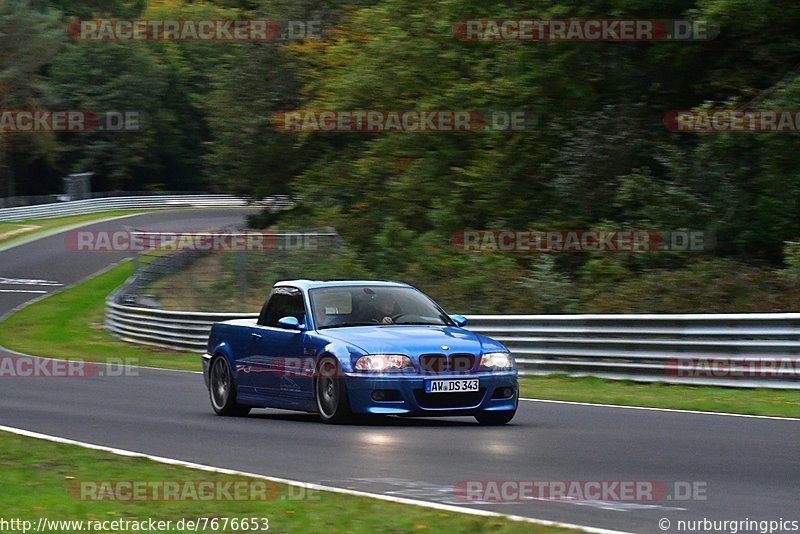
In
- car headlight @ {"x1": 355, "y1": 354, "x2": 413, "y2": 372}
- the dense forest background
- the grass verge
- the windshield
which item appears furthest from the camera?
the dense forest background

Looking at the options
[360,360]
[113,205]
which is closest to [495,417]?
[360,360]

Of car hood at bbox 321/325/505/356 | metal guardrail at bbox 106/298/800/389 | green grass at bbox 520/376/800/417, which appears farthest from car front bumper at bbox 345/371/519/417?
metal guardrail at bbox 106/298/800/389

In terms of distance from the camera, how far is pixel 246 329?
15.0 m

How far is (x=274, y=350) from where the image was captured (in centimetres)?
1427

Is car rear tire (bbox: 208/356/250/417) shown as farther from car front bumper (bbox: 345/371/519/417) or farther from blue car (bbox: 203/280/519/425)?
car front bumper (bbox: 345/371/519/417)

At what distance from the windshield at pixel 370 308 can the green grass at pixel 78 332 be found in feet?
34.2

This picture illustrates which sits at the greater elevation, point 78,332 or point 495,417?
point 495,417

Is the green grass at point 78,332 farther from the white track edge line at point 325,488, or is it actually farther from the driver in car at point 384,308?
the white track edge line at point 325,488

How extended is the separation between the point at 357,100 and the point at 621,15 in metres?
9.28

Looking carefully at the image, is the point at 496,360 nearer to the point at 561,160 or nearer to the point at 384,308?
the point at 384,308

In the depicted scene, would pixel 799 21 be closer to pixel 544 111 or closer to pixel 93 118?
pixel 544 111

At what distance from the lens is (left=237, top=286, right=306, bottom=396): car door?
13.9m

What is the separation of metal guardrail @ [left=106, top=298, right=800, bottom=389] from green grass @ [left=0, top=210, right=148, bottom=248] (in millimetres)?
42997

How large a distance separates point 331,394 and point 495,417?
5.04ft
